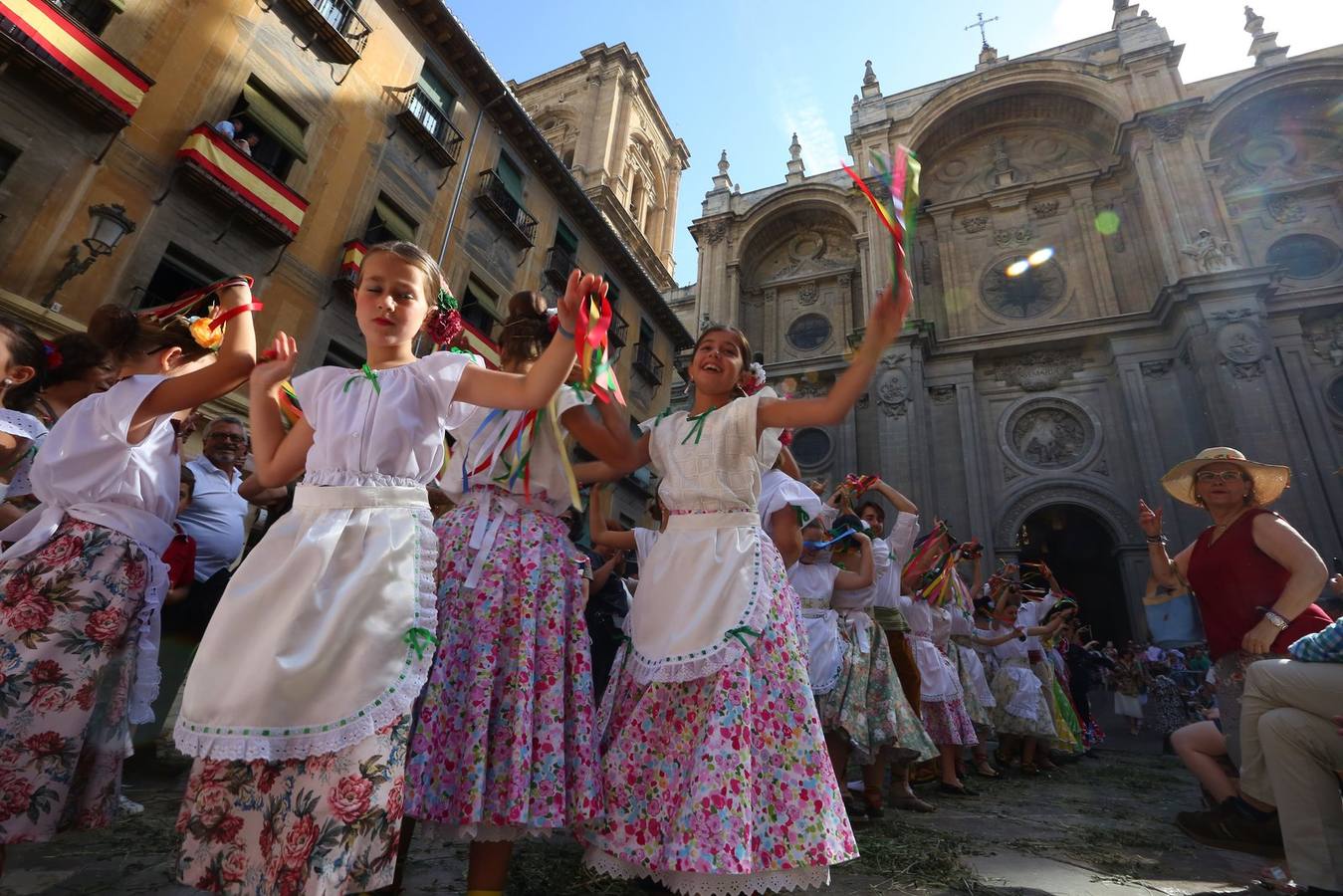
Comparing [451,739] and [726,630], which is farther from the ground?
[726,630]

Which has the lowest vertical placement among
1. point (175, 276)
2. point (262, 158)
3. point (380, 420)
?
point (380, 420)

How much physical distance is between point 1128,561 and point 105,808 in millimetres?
18449

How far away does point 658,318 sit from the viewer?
68.9 ft

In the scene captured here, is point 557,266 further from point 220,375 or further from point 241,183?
point 220,375

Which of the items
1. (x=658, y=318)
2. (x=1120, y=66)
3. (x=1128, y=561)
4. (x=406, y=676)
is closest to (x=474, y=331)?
(x=658, y=318)

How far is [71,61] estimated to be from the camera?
291 inches

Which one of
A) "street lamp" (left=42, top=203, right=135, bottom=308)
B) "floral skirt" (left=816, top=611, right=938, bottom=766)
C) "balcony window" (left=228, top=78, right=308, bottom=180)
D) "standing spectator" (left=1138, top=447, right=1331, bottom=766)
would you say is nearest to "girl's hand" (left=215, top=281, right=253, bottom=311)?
"floral skirt" (left=816, top=611, right=938, bottom=766)

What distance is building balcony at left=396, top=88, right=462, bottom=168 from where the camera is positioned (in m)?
11.9

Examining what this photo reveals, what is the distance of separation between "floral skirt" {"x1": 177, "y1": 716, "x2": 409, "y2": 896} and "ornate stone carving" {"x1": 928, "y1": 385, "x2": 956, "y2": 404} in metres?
19.4

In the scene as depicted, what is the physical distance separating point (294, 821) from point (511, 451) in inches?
44.8

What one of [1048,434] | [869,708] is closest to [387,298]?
[869,708]

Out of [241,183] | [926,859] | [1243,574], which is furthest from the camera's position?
[241,183]

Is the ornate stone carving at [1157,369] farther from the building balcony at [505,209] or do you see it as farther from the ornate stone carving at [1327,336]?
the building balcony at [505,209]

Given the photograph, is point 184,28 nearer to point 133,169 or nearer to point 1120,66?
point 133,169
